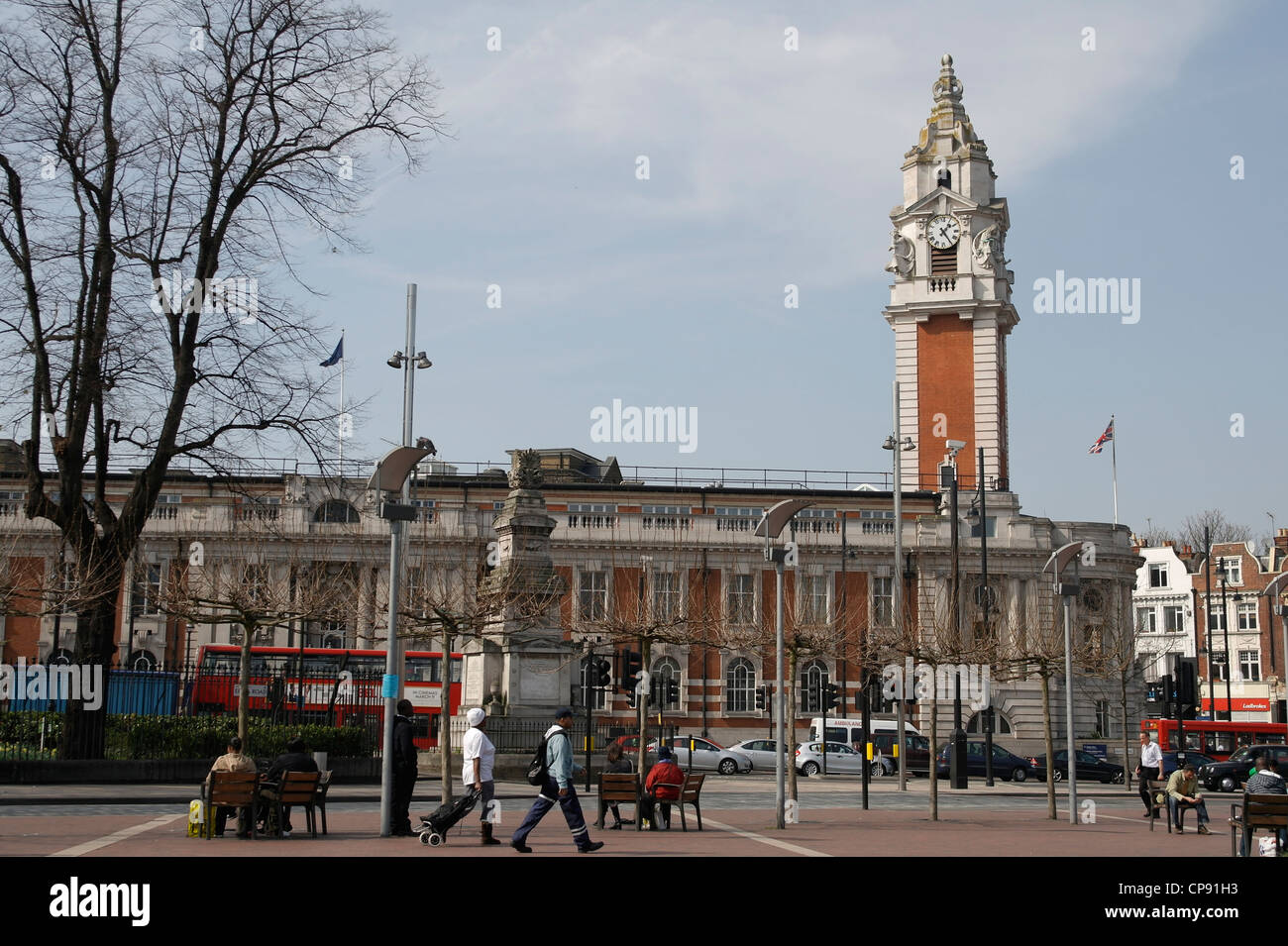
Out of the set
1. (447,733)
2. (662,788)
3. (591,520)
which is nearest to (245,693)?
(447,733)

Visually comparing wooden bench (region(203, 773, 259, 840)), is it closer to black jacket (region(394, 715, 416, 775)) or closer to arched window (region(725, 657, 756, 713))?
black jacket (region(394, 715, 416, 775))

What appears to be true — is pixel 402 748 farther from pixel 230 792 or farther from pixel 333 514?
pixel 333 514

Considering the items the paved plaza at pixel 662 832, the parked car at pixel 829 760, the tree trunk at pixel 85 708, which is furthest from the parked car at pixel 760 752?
the tree trunk at pixel 85 708

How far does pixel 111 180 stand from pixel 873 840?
65.7 ft

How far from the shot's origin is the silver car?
49.1 metres

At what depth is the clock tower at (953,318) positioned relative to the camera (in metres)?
75.0

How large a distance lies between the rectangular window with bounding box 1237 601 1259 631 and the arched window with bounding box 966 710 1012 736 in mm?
30858

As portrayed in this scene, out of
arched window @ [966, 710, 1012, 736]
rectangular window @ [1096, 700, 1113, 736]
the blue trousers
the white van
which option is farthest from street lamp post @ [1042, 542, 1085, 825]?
rectangular window @ [1096, 700, 1113, 736]

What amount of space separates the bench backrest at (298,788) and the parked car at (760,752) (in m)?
33.3

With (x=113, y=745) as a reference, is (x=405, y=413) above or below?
above
